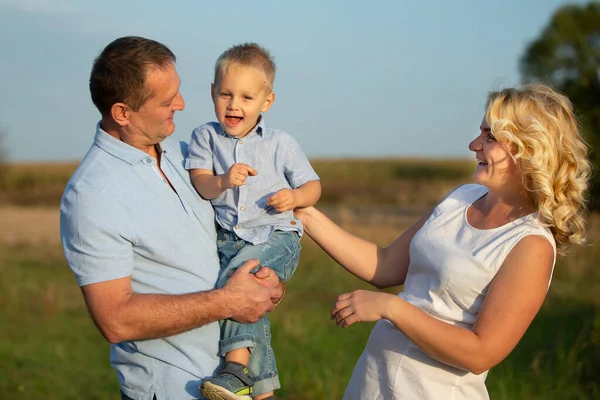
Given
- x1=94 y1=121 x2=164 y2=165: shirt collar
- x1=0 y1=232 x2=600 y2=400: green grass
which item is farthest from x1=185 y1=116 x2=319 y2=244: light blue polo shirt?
x1=0 y1=232 x2=600 y2=400: green grass

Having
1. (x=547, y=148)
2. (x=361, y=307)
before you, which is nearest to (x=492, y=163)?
(x=547, y=148)

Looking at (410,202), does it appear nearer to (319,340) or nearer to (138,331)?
(319,340)

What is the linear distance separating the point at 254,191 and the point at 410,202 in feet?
134

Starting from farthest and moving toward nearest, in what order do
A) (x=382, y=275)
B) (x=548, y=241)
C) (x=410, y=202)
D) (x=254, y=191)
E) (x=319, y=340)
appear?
(x=410, y=202) < (x=319, y=340) < (x=382, y=275) < (x=254, y=191) < (x=548, y=241)

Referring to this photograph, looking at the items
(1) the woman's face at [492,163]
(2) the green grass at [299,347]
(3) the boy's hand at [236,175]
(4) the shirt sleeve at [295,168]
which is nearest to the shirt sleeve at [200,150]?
(3) the boy's hand at [236,175]

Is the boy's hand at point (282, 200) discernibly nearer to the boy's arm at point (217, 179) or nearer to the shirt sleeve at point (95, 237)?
the boy's arm at point (217, 179)

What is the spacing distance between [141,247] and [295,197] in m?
0.82

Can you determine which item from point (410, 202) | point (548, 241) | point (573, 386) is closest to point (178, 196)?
point (548, 241)

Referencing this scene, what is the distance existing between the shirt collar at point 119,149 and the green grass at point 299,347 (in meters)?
3.47

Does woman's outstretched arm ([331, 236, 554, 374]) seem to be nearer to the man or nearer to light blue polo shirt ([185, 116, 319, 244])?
the man

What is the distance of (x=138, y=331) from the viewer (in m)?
3.02

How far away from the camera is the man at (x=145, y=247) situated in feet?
9.82

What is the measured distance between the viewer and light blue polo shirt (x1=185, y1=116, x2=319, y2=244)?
3.51 meters

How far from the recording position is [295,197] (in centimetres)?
353
